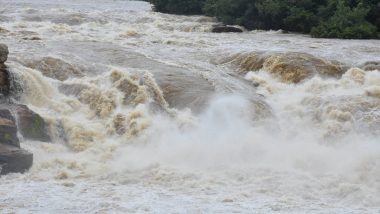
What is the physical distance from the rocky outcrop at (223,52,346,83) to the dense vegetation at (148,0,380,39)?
722 centimetres

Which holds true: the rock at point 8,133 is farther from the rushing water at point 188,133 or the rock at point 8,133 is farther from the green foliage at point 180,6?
the green foliage at point 180,6

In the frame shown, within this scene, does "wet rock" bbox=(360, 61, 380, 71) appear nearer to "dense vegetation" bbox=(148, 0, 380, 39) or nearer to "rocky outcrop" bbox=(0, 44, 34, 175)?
"dense vegetation" bbox=(148, 0, 380, 39)

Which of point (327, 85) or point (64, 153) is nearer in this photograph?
point (64, 153)

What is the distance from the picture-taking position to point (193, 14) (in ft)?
104

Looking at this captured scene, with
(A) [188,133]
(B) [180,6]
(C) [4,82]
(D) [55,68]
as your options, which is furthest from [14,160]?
(B) [180,6]

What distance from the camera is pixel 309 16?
24.0 meters

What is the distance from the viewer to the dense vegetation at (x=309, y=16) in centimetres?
2227

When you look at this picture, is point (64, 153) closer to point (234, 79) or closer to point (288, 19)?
point (234, 79)

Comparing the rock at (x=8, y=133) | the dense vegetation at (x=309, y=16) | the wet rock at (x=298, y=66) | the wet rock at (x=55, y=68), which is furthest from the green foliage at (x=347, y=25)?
the rock at (x=8, y=133)

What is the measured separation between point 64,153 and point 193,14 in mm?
22060

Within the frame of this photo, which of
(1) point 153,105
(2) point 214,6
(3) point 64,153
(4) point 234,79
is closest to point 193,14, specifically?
(2) point 214,6

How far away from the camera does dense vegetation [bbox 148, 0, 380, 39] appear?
22.3m

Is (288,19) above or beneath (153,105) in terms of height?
above

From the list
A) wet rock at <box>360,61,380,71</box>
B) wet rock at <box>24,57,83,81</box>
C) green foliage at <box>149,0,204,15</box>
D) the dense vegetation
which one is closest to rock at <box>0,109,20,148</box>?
wet rock at <box>24,57,83,81</box>
